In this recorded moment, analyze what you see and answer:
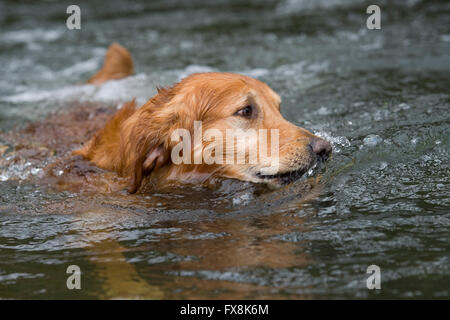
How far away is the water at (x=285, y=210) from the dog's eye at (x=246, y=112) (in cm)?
51

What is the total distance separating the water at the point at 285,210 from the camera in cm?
336

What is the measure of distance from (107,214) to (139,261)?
2.68 feet

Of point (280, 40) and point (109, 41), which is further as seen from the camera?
point (109, 41)

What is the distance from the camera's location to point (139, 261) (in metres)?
3.67

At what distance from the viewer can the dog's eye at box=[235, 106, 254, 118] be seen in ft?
14.8
